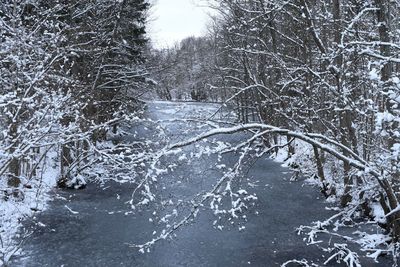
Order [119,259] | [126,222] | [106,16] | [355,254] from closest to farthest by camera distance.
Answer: [355,254] < [119,259] < [126,222] < [106,16]

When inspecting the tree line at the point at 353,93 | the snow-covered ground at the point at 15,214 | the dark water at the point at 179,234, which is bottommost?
the dark water at the point at 179,234

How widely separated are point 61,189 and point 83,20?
308 inches

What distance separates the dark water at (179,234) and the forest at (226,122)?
353mm

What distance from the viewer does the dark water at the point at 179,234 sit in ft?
32.9

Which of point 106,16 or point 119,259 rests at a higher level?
point 106,16

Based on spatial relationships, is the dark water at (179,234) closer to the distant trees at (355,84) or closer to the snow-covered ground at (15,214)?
the snow-covered ground at (15,214)

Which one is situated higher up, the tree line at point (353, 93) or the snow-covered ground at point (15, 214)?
the tree line at point (353, 93)

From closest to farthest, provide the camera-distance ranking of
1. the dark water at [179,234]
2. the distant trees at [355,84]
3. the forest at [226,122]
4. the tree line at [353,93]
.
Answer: the distant trees at [355,84]
the tree line at [353,93]
the forest at [226,122]
the dark water at [179,234]

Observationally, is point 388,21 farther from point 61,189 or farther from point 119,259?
point 61,189

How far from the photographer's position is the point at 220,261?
32.3 ft

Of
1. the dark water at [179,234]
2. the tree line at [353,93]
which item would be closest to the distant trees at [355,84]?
the tree line at [353,93]

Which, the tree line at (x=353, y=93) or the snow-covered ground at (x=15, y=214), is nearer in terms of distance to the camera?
the tree line at (x=353, y=93)

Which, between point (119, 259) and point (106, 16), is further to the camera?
point (106, 16)

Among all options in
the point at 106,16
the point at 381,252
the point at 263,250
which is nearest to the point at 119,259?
the point at 263,250
